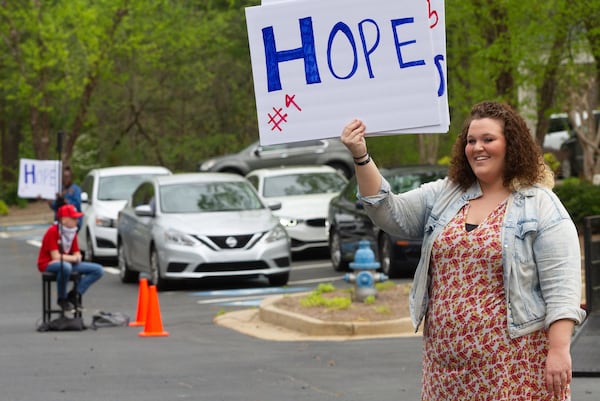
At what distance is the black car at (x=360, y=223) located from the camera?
63.7 feet

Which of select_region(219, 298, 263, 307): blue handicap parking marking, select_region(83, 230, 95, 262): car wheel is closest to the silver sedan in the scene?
select_region(219, 298, 263, 307): blue handicap parking marking

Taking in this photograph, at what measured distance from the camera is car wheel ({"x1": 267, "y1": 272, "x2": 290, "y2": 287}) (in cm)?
1905

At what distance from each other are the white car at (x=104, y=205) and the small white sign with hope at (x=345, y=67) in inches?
730

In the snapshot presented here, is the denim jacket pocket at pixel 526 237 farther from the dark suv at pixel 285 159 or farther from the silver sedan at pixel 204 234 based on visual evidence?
the dark suv at pixel 285 159

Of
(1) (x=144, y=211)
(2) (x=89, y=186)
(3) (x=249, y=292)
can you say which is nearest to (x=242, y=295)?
(3) (x=249, y=292)

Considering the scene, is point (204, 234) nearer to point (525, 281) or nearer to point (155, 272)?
point (155, 272)

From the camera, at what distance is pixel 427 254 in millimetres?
5172

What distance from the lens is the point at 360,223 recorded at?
20.3 meters

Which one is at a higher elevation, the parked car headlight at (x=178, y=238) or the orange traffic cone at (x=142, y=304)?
the parked car headlight at (x=178, y=238)

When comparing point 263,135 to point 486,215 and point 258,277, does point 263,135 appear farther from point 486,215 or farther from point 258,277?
point 258,277

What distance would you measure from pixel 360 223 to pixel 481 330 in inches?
602

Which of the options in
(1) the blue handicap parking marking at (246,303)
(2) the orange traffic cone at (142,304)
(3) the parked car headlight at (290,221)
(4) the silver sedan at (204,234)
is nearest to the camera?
(2) the orange traffic cone at (142,304)

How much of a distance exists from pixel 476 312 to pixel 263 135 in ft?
3.62

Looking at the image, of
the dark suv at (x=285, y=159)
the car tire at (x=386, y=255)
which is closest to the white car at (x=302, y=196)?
the car tire at (x=386, y=255)
